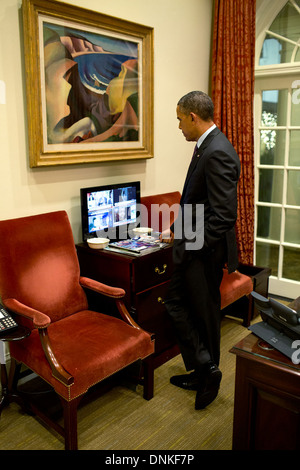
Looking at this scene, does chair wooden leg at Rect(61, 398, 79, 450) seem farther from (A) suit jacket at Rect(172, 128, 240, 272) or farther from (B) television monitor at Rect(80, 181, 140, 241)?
(B) television monitor at Rect(80, 181, 140, 241)

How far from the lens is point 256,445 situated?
172cm

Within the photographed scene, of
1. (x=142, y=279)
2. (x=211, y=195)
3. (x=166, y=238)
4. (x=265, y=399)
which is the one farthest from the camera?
(x=166, y=238)

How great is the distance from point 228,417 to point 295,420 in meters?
0.92

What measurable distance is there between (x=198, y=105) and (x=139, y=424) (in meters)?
1.79

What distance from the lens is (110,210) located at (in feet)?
10.00

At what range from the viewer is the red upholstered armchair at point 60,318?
208 cm

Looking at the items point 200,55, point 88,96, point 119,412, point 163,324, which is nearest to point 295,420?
point 119,412

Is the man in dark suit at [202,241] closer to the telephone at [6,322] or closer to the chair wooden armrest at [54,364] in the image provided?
the chair wooden armrest at [54,364]

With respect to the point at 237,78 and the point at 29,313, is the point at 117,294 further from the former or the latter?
the point at 237,78

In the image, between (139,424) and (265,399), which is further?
(139,424)

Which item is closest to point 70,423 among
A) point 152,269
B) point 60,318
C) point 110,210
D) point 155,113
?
point 60,318

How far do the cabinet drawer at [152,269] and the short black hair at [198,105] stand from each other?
0.91 m

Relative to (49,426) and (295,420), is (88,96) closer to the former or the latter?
(49,426)

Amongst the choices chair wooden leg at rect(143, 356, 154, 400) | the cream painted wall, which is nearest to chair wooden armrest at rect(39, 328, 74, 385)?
chair wooden leg at rect(143, 356, 154, 400)
